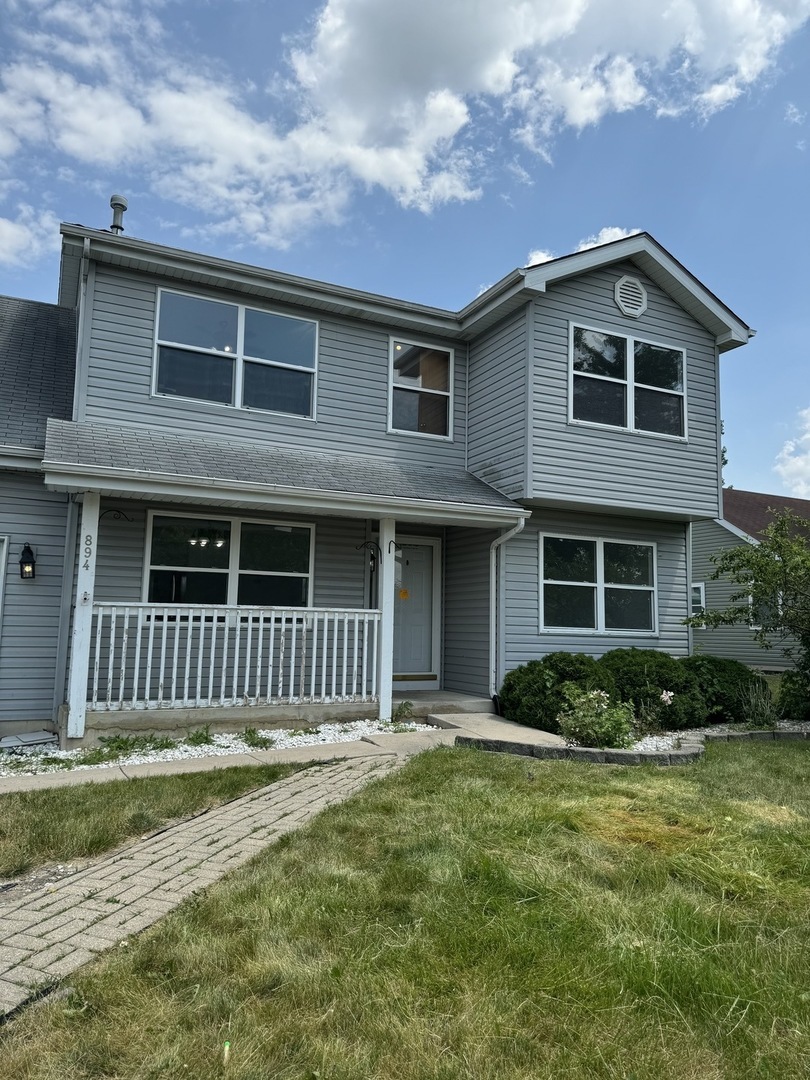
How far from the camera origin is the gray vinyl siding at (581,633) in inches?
388

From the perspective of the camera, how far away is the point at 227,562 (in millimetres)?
9148

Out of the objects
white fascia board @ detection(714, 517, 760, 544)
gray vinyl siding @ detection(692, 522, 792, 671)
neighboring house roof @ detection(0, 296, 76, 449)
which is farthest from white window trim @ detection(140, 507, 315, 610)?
white fascia board @ detection(714, 517, 760, 544)

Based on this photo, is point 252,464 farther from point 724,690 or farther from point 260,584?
point 724,690

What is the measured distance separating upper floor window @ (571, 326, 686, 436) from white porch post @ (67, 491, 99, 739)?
6.50m

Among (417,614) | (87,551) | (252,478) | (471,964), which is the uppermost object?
(252,478)

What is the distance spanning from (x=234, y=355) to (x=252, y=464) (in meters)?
1.84

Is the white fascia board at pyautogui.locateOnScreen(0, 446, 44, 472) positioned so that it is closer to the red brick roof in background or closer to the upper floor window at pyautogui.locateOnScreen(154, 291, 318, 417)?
the upper floor window at pyautogui.locateOnScreen(154, 291, 318, 417)

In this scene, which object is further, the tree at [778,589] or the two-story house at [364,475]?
the tree at [778,589]

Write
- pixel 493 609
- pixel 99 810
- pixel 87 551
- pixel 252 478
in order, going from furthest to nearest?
pixel 493 609
pixel 252 478
pixel 87 551
pixel 99 810

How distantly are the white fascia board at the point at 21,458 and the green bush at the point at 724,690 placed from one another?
8757 mm

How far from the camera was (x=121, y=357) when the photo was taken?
8852 millimetres

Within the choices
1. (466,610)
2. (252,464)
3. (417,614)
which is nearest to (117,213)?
(252,464)

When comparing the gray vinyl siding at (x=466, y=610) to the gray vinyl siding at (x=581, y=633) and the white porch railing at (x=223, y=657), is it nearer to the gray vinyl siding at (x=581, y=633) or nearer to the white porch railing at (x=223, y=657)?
the gray vinyl siding at (x=581, y=633)

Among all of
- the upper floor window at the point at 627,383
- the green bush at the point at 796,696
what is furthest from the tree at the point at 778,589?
the upper floor window at the point at 627,383
